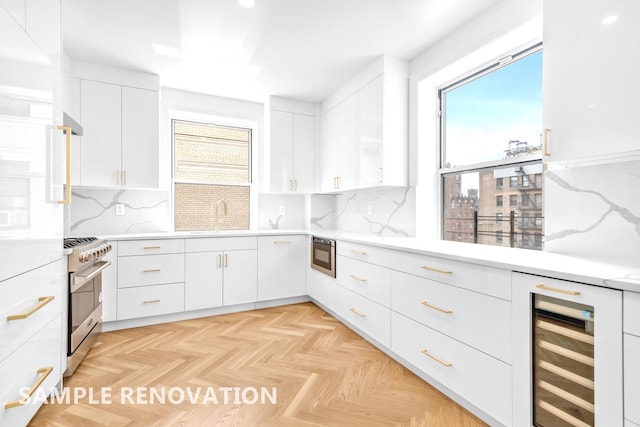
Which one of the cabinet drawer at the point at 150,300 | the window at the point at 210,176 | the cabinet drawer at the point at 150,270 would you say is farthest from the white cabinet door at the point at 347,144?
the cabinet drawer at the point at 150,300

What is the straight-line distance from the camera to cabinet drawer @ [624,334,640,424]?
1.06m

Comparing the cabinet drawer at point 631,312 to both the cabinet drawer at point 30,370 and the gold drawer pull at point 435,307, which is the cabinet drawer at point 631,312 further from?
the cabinet drawer at point 30,370

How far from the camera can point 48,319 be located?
1.71 m

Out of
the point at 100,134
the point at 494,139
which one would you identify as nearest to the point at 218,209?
the point at 100,134

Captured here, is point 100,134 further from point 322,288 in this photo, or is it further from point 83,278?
point 322,288

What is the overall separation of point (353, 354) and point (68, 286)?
2068mm

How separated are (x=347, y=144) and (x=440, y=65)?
120 cm

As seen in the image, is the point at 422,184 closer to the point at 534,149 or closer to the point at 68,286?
the point at 534,149

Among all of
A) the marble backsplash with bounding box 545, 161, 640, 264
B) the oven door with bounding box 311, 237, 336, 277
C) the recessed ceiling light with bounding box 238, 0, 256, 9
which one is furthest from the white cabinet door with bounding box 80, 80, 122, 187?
the marble backsplash with bounding box 545, 161, 640, 264

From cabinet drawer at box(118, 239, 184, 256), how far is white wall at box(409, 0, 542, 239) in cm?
237

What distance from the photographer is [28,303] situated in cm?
149

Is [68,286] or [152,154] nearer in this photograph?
[68,286]

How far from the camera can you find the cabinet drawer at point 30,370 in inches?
53.0

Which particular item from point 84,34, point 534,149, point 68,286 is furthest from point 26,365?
point 534,149
